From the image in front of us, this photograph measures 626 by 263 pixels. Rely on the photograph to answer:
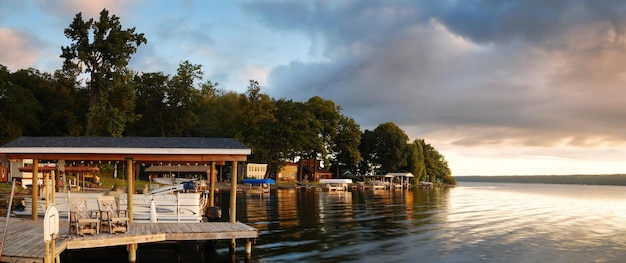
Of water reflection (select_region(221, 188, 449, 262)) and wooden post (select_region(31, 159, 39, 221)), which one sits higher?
wooden post (select_region(31, 159, 39, 221))

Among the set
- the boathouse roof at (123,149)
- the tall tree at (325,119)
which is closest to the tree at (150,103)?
the tall tree at (325,119)

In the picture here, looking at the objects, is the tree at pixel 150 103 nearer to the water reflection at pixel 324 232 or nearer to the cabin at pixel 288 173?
the cabin at pixel 288 173

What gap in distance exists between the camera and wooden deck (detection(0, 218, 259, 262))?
14735 millimetres

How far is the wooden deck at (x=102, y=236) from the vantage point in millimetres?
14735

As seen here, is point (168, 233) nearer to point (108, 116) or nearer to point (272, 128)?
point (108, 116)

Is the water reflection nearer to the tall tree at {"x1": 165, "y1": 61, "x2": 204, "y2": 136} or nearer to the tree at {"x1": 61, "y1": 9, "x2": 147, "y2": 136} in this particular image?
the tree at {"x1": 61, "y1": 9, "x2": 147, "y2": 136}

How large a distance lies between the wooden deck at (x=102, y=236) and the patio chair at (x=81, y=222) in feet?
0.95

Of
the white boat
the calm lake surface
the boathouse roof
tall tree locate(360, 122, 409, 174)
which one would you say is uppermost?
tall tree locate(360, 122, 409, 174)

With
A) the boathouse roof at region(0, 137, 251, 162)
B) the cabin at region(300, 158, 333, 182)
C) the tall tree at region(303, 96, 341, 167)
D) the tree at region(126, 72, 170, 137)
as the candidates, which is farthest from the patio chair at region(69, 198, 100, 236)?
the cabin at region(300, 158, 333, 182)

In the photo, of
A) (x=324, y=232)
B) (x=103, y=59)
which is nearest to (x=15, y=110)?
(x=103, y=59)

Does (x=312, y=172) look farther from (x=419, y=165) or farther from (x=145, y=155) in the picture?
(x=145, y=155)

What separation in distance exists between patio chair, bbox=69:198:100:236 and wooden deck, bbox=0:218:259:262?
0.95 feet

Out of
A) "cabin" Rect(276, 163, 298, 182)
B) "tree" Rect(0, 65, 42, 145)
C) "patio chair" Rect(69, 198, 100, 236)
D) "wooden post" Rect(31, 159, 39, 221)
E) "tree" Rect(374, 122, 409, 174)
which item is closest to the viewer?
"patio chair" Rect(69, 198, 100, 236)

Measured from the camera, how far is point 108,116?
6688 centimetres
